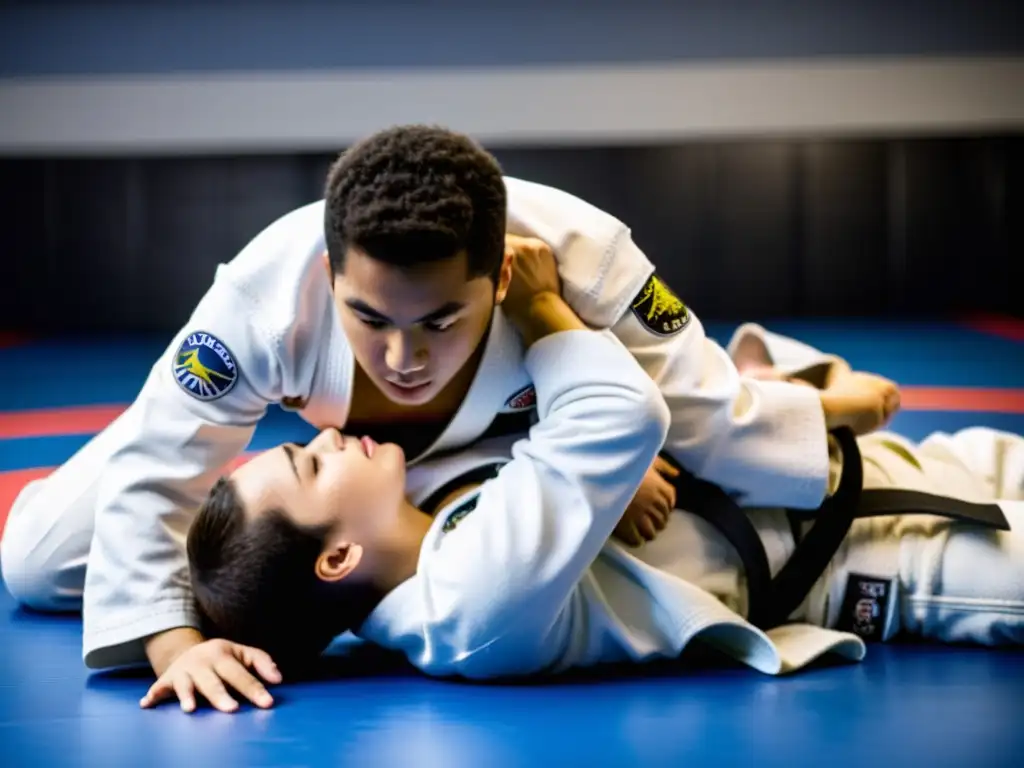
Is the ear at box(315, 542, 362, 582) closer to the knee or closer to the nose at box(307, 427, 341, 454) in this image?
the nose at box(307, 427, 341, 454)

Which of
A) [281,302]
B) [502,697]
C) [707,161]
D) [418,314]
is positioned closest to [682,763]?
[502,697]

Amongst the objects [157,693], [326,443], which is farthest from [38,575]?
[326,443]

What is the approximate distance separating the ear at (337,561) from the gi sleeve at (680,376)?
56 cm

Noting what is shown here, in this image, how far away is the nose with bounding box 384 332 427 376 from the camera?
205cm

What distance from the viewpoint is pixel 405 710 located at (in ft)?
7.03

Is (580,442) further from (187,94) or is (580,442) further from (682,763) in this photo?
(187,94)

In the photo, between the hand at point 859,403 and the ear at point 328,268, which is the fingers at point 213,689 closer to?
the ear at point 328,268

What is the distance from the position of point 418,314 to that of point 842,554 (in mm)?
969

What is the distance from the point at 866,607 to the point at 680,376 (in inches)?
20.7

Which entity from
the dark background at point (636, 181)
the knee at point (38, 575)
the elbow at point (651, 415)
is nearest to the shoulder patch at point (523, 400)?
the elbow at point (651, 415)

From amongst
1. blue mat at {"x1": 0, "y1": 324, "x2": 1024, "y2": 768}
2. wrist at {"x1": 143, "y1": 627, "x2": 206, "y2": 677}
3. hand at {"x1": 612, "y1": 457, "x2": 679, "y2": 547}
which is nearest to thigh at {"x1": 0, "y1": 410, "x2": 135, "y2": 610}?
blue mat at {"x1": 0, "y1": 324, "x2": 1024, "y2": 768}

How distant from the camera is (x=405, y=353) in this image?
2057mm

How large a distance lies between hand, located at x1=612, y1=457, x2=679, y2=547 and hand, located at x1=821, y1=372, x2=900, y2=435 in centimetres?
41

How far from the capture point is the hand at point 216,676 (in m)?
2.16
